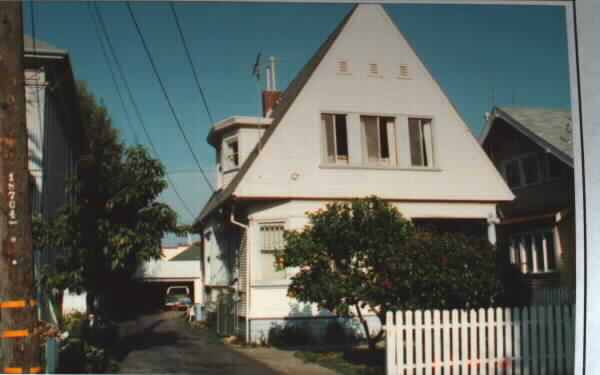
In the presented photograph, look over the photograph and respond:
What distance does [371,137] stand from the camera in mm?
12734

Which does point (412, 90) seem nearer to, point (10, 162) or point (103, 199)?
point (103, 199)

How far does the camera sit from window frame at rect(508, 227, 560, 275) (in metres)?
14.9

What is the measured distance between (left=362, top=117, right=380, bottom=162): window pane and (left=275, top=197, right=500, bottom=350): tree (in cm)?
373

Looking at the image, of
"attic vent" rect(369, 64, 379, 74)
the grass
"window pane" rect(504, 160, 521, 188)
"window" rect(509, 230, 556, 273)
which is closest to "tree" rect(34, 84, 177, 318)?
the grass

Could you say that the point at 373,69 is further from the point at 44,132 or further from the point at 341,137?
Result: the point at 44,132

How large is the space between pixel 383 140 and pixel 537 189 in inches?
190

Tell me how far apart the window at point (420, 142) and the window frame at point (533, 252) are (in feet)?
11.2

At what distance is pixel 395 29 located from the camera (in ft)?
39.7

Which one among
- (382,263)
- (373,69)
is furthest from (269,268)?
(373,69)

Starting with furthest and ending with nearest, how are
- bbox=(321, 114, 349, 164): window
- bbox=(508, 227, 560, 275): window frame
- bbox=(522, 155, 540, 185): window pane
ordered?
1. bbox=(522, 155, 540, 185): window pane
2. bbox=(508, 227, 560, 275): window frame
3. bbox=(321, 114, 349, 164): window

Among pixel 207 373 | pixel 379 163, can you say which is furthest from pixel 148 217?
pixel 379 163

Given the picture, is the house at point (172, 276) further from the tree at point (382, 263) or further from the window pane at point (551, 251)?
the tree at point (382, 263)

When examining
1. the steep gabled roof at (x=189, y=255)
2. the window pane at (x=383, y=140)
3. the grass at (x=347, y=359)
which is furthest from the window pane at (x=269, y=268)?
the steep gabled roof at (x=189, y=255)

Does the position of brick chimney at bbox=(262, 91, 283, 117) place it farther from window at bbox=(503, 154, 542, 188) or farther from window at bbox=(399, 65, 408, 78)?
window at bbox=(503, 154, 542, 188)
